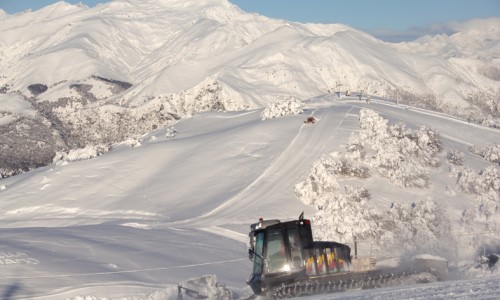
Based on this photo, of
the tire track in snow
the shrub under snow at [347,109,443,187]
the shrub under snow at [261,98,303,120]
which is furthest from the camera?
the shrub under snow at [261,98,303,120]

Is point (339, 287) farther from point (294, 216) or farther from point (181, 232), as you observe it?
point (294, 216)

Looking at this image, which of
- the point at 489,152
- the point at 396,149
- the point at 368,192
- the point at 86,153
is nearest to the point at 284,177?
the point at 396,149

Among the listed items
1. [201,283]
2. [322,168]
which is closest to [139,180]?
[322,168]

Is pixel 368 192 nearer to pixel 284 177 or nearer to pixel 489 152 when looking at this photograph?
pixel 284 177

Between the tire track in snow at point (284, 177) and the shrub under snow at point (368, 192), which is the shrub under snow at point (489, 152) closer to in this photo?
the shrub under snow at point (368, 192)

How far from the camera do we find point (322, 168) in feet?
161

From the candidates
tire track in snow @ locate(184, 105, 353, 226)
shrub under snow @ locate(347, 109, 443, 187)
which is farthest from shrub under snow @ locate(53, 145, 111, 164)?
shrub under snow @ locate(347, 109, 443, 187)

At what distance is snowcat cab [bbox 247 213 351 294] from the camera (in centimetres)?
1869

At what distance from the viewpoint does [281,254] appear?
61.6 feet

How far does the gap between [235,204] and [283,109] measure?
2743 centimetres

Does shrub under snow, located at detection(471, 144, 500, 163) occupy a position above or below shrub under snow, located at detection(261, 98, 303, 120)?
below

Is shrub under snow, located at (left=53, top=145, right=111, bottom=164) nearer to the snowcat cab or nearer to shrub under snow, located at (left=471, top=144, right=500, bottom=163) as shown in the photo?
shrub under snow, located at (left=471, top=144, right=500, bottom=163)

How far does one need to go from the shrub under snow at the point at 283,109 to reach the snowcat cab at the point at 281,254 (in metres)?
55.1

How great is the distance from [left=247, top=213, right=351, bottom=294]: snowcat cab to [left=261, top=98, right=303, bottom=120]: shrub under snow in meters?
55.1
